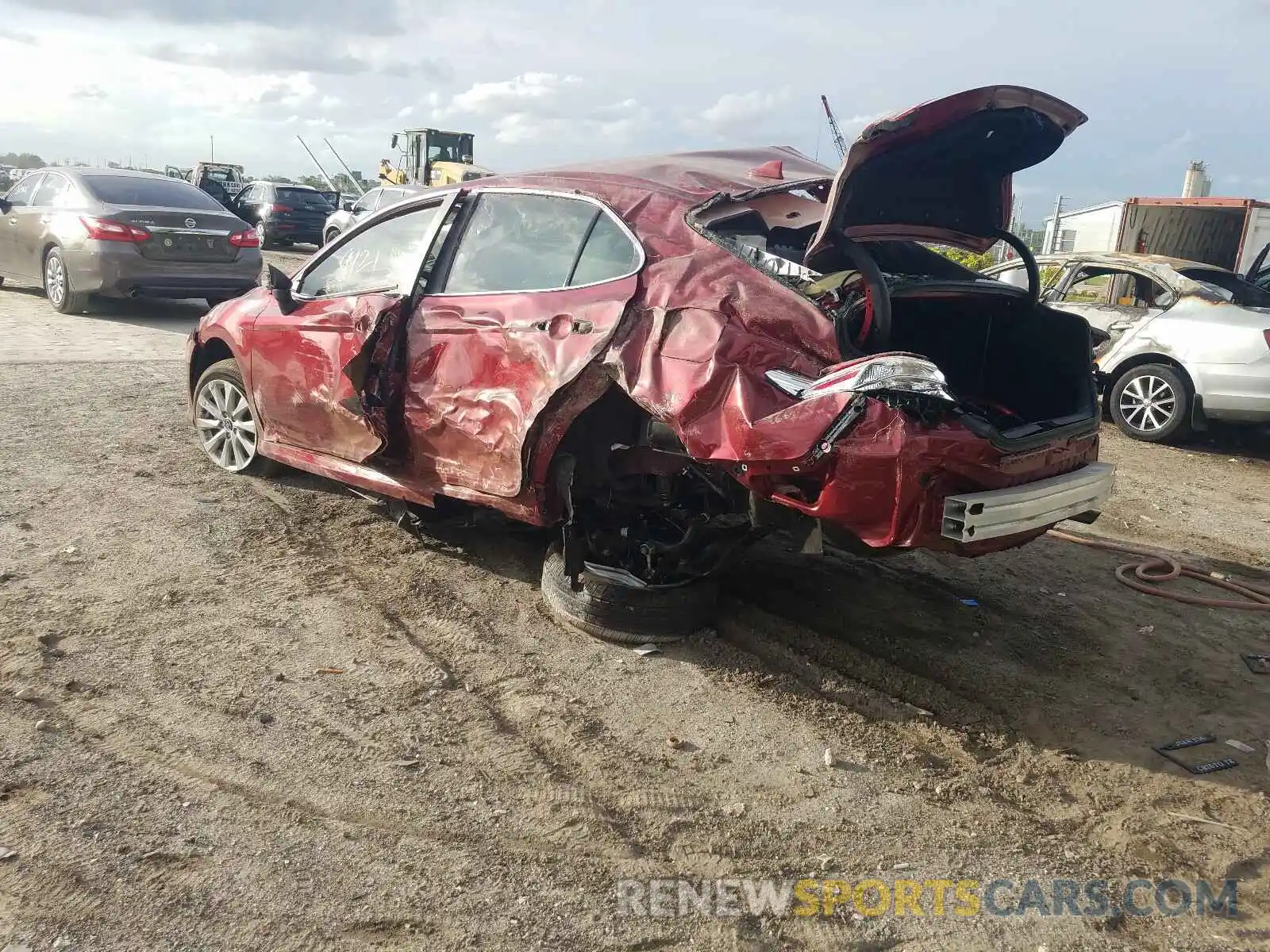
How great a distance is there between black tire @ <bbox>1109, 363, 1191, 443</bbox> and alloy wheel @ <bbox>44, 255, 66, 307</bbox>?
1106cm

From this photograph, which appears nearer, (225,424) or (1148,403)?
(225,424)

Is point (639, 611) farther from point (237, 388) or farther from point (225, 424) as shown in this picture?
point (225, 424)

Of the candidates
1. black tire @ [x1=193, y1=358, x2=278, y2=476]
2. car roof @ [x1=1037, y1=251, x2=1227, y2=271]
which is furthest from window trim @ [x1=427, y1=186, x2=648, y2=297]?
car roof @ [x1=1037, y1=251, x2=1227, y2=271]

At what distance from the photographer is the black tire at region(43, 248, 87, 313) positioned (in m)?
11.1

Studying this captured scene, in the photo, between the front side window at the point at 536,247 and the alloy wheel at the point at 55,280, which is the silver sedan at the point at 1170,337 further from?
the alloy wheel at the point at 55,280

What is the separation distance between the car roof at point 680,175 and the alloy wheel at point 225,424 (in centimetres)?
211

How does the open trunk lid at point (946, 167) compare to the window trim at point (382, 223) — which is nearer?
the open trunk lid at point (946, 167)

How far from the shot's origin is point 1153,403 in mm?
8664

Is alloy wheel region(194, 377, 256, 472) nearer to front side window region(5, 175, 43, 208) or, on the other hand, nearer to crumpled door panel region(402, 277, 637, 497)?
crumpled door panel region(402, 277, 637, 497)

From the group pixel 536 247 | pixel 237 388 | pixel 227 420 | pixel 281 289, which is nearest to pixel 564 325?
pixel 536 247

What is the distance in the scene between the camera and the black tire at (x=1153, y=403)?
846 cm

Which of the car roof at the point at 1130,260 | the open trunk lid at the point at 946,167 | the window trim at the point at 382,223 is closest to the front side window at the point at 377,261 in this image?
the window trim at the point at 382,223

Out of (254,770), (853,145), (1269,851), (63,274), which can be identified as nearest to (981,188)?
(853,145)

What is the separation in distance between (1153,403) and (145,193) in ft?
34.8
